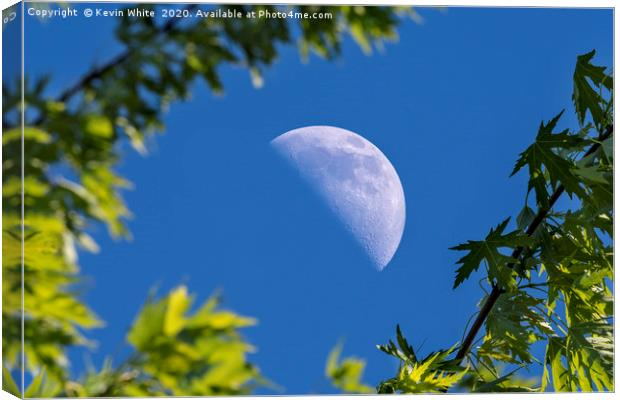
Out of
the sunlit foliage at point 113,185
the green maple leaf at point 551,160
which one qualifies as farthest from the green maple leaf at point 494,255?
the sunlit foliage at point 113,185

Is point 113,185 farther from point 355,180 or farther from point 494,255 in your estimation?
point 494,255

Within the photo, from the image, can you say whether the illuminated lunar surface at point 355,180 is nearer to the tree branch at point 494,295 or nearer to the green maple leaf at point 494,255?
the green maple leaf at point 494,255

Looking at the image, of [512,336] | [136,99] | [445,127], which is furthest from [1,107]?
[512,336]

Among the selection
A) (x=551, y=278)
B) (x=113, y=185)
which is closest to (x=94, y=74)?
(x=113, y=185)

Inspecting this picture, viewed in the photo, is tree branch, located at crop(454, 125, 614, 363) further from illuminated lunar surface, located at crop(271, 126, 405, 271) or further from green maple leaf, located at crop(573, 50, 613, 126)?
illuminated lunar surface, located at crop(271, 126, 405, 271)

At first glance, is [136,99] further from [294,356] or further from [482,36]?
[482,36]

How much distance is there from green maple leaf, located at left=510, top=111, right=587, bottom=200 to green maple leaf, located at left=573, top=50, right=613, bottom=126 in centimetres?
12

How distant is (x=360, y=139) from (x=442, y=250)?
382 millimetres

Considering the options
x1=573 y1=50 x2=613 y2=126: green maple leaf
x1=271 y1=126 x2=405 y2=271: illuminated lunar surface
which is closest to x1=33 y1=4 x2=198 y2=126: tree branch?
x1=271 y1=126 x2=405 y2=271: illuminated lunar surface

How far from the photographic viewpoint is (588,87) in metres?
2.46

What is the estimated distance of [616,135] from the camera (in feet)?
8.06

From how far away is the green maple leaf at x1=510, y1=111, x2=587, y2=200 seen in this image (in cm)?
228

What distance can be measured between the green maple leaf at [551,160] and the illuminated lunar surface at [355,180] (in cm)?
35

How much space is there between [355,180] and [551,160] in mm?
507
